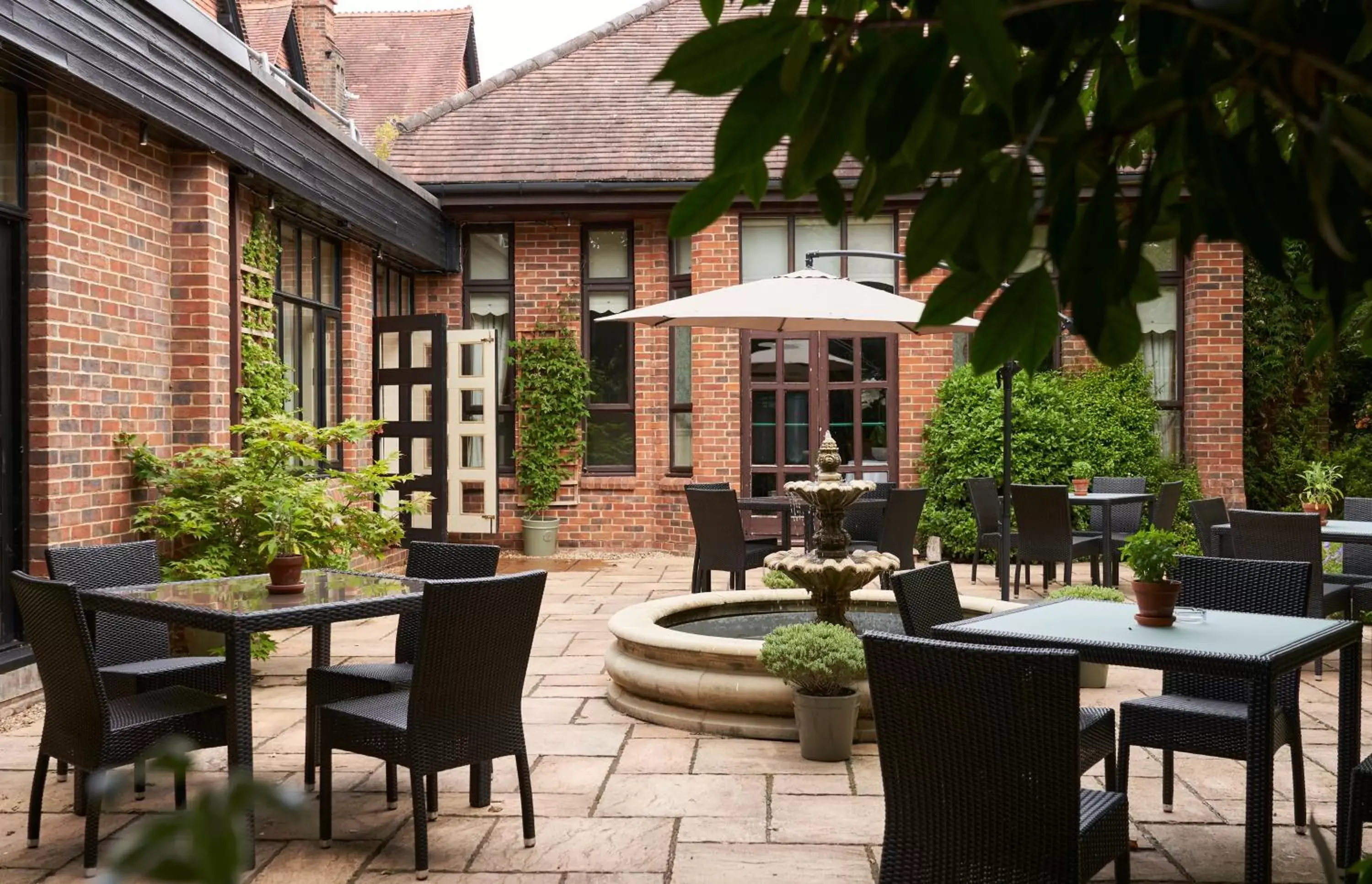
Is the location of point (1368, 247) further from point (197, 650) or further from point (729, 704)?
point (197, 650)

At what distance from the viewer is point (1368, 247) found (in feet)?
3.22

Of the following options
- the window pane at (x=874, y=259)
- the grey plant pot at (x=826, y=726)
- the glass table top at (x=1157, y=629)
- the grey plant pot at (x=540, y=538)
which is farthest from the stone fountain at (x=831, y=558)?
the grey plant pot at (x=540, y=538)

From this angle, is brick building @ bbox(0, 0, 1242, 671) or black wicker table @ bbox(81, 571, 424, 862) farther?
brick building @ bbox(0, 0, 1242, 671)

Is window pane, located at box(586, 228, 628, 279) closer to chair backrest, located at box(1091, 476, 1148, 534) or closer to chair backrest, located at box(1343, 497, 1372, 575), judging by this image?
chair backrest, located at box(1091, 476, 1148, 534)

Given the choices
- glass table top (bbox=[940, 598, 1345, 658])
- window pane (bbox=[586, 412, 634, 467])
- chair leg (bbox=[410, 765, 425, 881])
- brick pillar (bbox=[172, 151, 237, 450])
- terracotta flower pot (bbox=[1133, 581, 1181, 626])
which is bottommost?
chair leg (bbox=[410, 765, 425, 881])

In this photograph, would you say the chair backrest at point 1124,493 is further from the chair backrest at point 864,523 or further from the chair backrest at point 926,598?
the chair backrest at point 926,598

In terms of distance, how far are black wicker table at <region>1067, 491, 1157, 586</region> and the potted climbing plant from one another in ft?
15.9

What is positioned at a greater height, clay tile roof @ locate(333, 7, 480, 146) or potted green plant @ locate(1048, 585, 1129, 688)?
clay tile roof @ locate(333, 7, 480, 146)

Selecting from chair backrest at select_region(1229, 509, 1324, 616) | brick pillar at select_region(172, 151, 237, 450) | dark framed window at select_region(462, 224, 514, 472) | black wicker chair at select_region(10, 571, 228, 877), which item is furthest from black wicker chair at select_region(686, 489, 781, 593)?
dark framed window at select_region(462, 224, 514, 472)

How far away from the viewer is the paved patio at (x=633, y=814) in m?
3.74

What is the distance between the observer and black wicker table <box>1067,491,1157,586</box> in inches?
358

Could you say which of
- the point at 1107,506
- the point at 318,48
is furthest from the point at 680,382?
the point at 318,48

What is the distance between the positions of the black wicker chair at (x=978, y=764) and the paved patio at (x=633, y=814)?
94cm

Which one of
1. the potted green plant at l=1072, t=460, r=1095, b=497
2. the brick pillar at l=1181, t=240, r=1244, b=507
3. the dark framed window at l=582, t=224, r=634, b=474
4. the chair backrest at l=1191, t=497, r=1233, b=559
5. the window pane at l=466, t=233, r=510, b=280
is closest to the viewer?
the chair backrest at l=1191, t=497, r=1233, b=559
